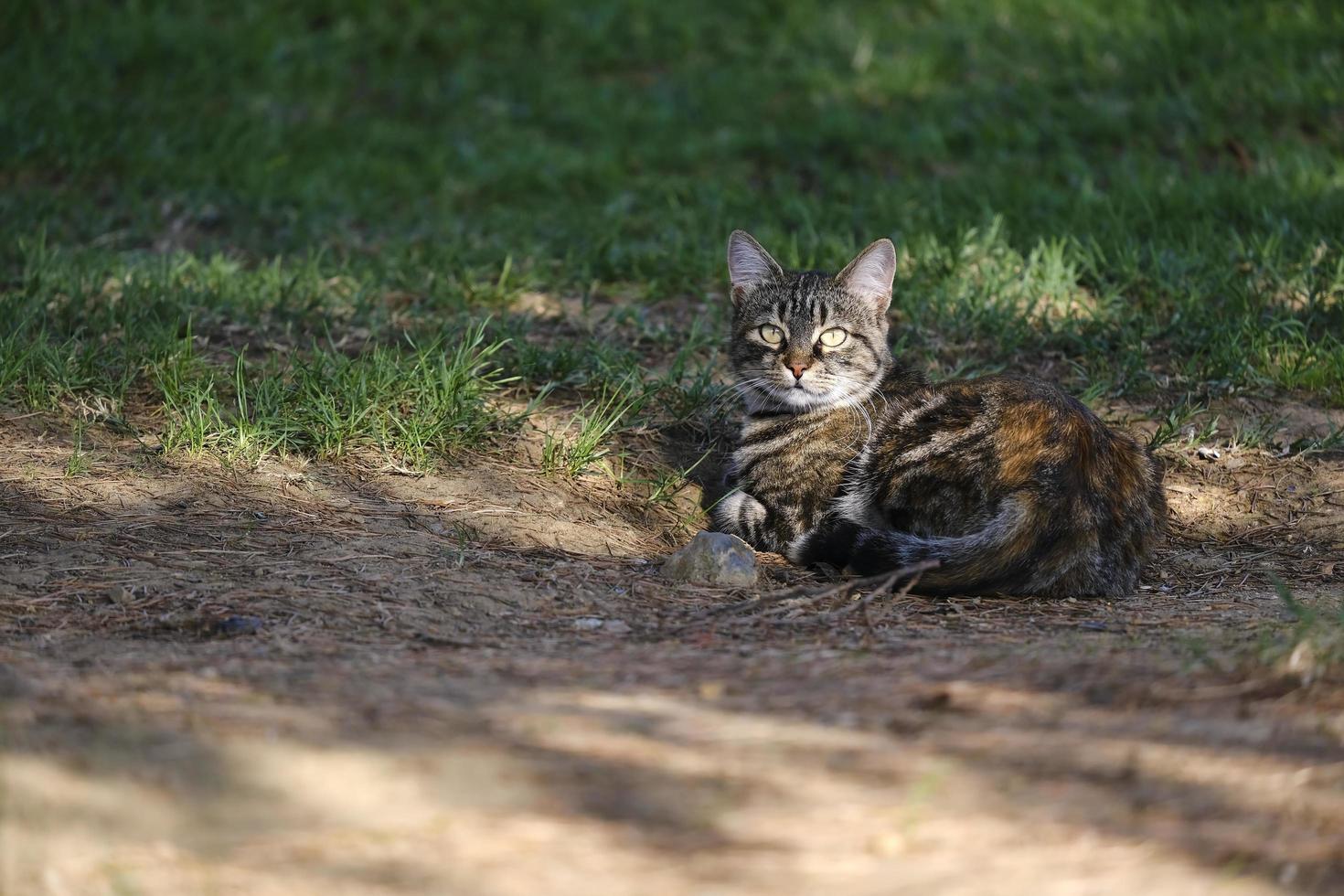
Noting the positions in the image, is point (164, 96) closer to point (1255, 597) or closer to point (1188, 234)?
point (1188, 234)

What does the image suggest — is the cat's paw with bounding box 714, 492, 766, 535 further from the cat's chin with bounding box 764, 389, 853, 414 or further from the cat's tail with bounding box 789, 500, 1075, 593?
the cat's tail with bounding box 789, 500, 1075, 593

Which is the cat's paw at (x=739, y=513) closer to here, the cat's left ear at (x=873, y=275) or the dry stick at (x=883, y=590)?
the dry stick at (x=883, y=590)

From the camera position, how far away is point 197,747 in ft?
7.82

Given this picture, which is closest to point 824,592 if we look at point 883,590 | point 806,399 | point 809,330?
point 883,590

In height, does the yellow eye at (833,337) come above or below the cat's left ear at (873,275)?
below

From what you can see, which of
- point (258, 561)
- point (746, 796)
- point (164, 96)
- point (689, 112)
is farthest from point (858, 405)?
point (164, 96)

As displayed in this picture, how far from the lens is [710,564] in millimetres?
4098

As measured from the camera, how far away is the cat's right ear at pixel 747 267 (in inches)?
200

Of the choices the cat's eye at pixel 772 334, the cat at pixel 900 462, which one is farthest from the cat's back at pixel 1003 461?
the cat's eye at pixel 772 334

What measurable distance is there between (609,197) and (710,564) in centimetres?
463

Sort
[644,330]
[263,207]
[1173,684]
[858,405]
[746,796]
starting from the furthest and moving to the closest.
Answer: [263,207] → [644,330] → [858,405] → [1173,684] → [746,796]

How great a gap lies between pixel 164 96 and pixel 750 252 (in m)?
5.80

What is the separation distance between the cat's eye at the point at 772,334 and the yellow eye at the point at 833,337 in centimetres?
16

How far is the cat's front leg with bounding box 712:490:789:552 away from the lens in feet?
15.2
